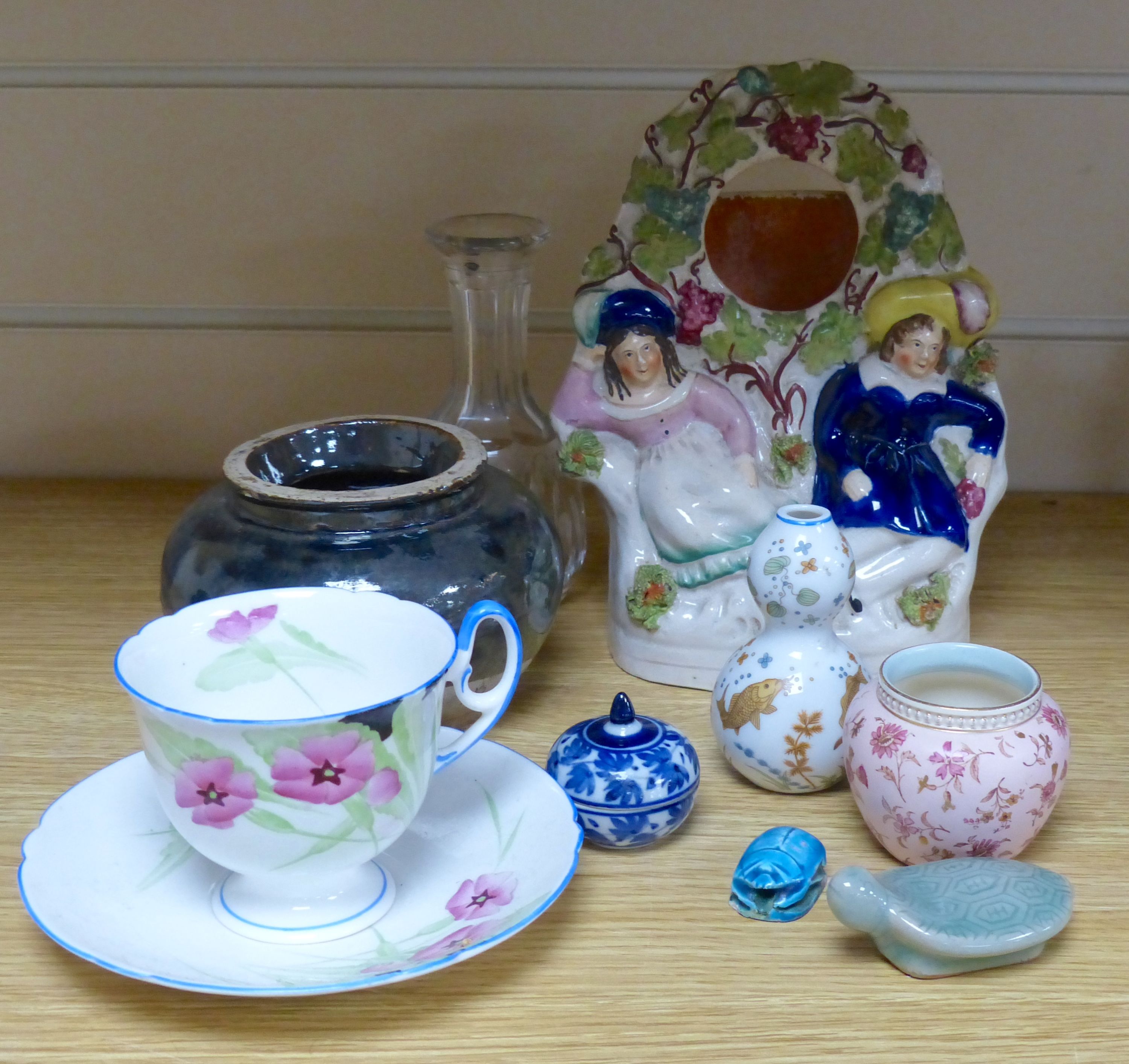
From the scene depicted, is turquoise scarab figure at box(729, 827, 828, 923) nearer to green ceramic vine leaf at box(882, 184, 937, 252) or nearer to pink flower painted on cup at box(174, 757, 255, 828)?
pink flower painted on cup at box(174, 757, 255, 828)

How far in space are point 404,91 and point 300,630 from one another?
57 centimetres

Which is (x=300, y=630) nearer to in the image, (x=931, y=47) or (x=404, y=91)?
(x=404, y=91)

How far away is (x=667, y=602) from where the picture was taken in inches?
30.0

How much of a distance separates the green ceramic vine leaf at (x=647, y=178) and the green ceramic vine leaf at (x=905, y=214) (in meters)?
0.12

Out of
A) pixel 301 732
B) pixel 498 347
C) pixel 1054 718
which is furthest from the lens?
pixel 498 347

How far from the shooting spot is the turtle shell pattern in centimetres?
51

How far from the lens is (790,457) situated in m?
0.77

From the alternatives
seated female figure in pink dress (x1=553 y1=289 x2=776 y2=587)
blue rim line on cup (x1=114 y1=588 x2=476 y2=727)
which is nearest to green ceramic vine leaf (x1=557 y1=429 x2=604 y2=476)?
seated female figure in pink dress (x1=553 y1=289 x2=776 y2=587)

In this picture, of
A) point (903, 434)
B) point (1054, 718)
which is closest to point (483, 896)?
point (1054, 718)

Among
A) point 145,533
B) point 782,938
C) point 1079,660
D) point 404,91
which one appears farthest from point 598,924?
point 404,91

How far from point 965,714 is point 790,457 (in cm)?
24

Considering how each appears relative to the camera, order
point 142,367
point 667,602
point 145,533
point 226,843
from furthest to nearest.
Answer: point 142,367 → point 145,533 → point 667,602 → point 226,843

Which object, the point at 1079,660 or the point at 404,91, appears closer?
the point at 1079,660

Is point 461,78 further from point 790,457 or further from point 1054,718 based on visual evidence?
point 1054,718
